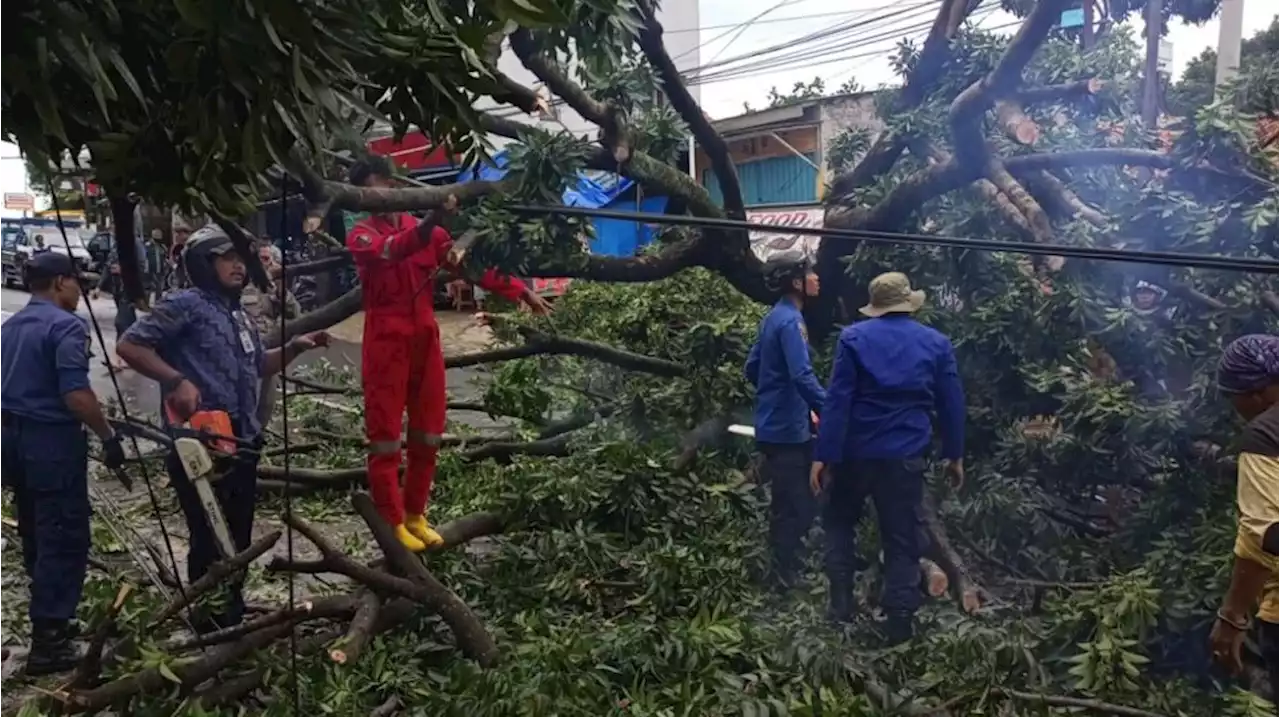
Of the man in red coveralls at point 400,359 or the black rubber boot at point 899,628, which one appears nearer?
the black rubber boot at point 899,628

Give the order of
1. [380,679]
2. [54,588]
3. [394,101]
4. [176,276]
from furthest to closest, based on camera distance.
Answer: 1. [176,276]
2. [54,588]
3. [380,679]
4. [394,101]

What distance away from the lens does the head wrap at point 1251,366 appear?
10.4 ft

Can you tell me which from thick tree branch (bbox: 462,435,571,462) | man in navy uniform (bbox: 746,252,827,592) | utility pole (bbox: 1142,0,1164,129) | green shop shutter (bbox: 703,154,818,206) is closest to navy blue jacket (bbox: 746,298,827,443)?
man in navy uniform (bbox: 746,252,827,592)

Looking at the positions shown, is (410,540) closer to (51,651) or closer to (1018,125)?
(51,651)

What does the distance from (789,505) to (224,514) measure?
2378 millimetres

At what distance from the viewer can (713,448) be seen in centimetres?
584

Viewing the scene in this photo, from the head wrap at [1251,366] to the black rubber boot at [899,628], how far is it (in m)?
1.59

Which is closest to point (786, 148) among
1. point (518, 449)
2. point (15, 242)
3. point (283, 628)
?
point (518, 449)

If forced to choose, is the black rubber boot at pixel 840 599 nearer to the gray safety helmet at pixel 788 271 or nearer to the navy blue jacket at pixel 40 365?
the gray safety helmet at pixel 788 271

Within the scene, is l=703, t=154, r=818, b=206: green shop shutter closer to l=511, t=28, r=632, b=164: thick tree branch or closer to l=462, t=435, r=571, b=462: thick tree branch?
l=462, t=435, r=571, b=462: thick tree branch

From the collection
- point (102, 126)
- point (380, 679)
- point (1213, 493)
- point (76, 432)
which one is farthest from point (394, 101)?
point (1213, 493)

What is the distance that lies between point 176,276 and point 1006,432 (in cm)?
436

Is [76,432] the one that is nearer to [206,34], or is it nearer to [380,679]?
[380,679]

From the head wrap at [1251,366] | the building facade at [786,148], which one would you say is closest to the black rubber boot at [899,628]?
the head wrap at [1251,366]
